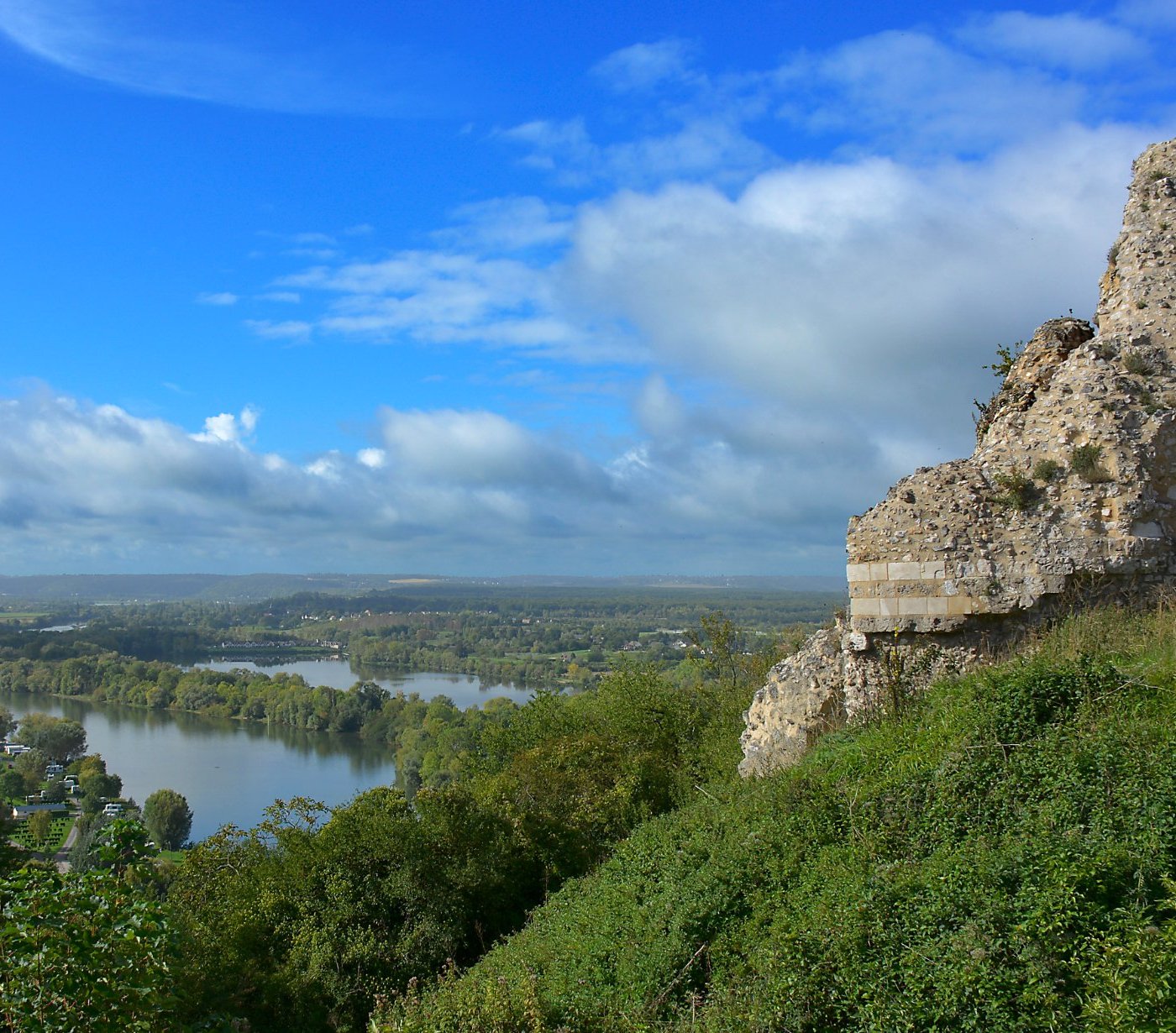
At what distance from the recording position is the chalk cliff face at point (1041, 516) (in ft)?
28.9

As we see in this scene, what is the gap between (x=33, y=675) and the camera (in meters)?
87.9

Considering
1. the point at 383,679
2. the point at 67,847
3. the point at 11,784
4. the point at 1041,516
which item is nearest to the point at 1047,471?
the point at 1041,516

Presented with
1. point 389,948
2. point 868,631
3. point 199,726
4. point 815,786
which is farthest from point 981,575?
point 199,726

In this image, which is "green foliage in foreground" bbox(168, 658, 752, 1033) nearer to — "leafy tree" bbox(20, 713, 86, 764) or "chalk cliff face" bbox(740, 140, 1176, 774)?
"chalk cliff face" bbox(740, 140, 1176, 774)

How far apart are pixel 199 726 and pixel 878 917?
77643 mm

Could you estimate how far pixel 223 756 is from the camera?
199 ft

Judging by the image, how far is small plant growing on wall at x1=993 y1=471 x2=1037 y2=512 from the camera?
901cm

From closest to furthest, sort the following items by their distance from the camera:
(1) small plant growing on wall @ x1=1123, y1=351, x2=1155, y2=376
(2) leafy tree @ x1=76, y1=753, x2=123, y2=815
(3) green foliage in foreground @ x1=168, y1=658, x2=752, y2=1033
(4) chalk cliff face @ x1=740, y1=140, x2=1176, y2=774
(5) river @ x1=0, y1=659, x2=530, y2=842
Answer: (4) chalk cliff face @ x1=740, y1=140, x2=1176, y2=774 → (1) small plant growing on wall @ x1=1123, y1=351, x2=1155, y2=376 → (3) green foliage in foreground @ x1=168, y1=658, x2=752, y2=1033 → (2) leafy tree @ x1=76, y1=753, x2=123, y2=815 → (5) river @ x1=0, y1=659, x2=530, y2=842

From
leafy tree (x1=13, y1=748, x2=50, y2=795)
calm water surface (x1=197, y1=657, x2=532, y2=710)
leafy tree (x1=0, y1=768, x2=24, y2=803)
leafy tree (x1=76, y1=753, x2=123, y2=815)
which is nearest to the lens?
leafy tree (x1=0, y1=768, x2=24, y2=803)

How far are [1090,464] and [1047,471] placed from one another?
1.27 ft

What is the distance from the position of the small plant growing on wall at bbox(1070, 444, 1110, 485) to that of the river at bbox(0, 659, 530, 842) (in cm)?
2645

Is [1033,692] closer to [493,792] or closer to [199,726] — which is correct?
[493,792]

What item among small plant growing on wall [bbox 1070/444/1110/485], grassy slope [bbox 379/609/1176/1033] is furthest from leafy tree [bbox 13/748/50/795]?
small plant growing on wall [bbox 1070/444/1110/485]

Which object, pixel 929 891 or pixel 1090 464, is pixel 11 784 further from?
pixel 1090 464
